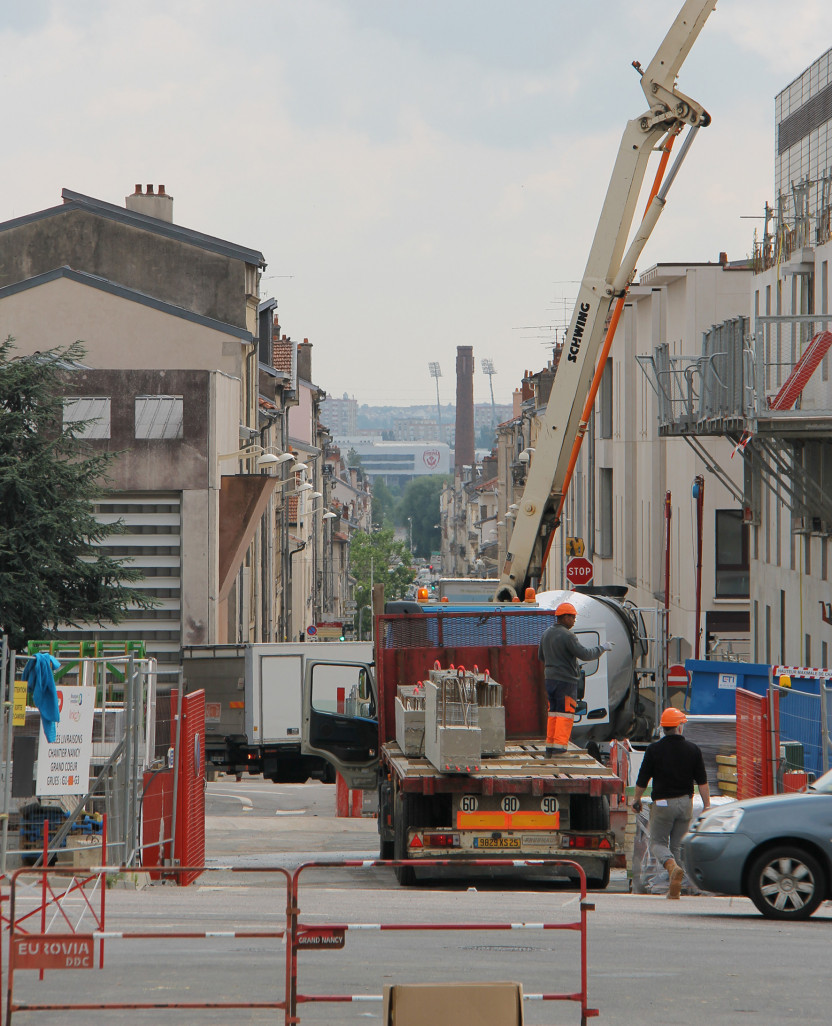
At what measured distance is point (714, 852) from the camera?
11.2m

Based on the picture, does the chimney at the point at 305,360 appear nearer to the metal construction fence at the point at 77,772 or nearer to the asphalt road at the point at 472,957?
the metal construction fence at the point at 77,772

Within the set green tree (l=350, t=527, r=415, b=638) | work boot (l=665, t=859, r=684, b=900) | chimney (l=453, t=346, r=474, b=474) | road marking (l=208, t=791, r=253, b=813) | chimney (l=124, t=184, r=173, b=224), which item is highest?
chimney (l=453, t=346, r=474, b=474)

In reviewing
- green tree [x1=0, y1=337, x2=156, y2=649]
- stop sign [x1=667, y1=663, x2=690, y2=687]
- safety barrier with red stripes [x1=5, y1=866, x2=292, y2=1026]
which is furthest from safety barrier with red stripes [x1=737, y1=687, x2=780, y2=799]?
green tree [x1=0, y1=337, x2=156, y2=649]

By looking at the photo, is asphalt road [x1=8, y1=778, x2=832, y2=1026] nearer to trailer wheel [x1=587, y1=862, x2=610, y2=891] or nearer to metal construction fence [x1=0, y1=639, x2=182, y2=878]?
trailer wheel [x1=587, y1=862, x2=610, y2=891]

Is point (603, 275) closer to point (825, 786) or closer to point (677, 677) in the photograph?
point (677, 677)

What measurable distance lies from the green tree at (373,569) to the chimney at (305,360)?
29.5m

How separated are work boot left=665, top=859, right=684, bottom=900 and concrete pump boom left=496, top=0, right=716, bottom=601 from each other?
348 inches

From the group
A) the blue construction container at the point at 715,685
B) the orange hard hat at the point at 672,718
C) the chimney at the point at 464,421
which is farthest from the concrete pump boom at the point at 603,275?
the chimney at the point at 464,421

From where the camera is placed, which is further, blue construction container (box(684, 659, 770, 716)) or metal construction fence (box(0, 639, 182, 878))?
blue construction container (box(684, 659, 770, 716))

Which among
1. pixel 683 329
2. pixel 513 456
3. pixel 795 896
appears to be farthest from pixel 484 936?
pixel 513 456

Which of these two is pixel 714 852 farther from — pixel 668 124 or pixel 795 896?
pixel 668 124

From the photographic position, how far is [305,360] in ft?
250

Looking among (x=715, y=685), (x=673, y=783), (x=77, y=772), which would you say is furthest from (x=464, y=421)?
(x=673, y=783)

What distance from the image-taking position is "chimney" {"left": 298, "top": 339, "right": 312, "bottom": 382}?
74.9m
